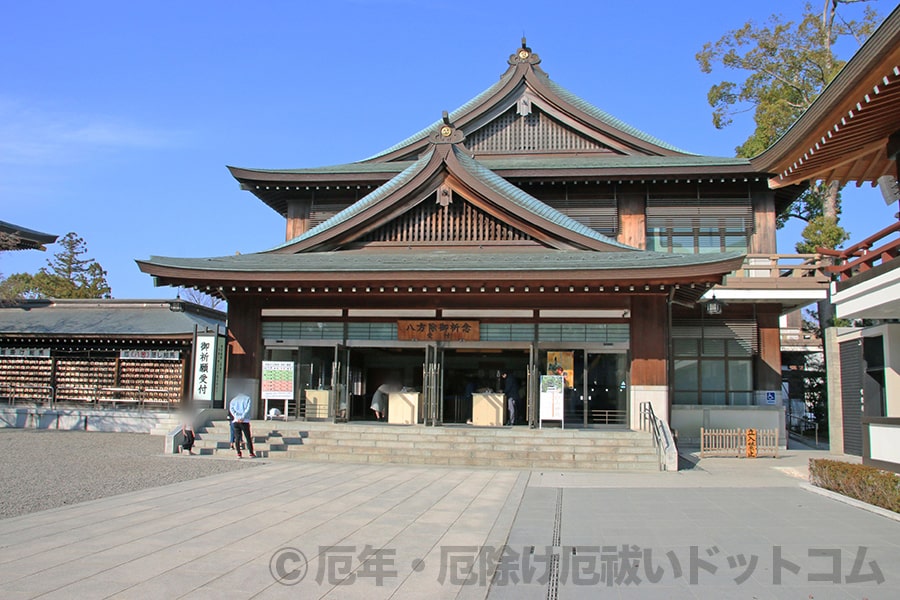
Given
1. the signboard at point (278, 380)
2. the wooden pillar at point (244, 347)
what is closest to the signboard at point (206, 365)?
the wooden pillar at point (244, 347)

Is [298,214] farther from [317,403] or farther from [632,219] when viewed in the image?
[632,219]

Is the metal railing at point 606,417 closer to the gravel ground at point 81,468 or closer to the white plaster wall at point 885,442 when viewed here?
the white plaster wall at point 885,442

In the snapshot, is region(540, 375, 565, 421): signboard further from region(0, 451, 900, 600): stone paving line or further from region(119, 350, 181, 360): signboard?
region(119, 350, 181, 360): signboard

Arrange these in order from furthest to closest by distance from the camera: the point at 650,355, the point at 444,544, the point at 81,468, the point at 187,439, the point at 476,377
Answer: the point at 476,377 < the point at 650,355 < the point at 187,439 < the point at 81,468 < the point at 444,544

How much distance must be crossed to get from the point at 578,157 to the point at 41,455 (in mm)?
19522

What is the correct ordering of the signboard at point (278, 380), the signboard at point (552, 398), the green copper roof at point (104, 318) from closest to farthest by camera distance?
the signboard at point (552, 398), the signboard at point (278, 380), the green copper roof at point (104, 318)

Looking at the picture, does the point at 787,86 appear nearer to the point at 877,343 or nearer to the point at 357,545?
the point at 877,343

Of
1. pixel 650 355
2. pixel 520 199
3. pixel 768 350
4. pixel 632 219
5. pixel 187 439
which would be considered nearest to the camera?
pixel 187 439

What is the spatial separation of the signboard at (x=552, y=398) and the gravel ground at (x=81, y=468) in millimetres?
7577

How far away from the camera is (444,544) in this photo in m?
8.17

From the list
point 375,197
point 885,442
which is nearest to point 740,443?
point 885,442

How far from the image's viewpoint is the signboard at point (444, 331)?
19.4m

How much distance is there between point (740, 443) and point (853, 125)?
31.3 feet

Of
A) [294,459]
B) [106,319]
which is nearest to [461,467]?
[294,459]
